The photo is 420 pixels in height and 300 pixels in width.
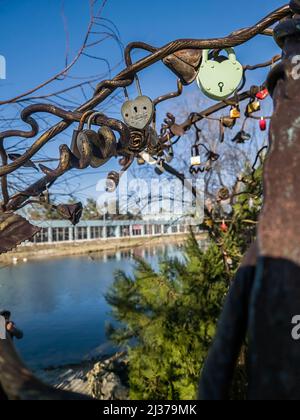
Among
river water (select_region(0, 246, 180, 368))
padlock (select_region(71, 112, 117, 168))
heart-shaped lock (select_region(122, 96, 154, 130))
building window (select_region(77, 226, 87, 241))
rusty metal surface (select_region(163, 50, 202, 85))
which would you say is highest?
rusty metal surface (select_region(163, 50, 202, 85))

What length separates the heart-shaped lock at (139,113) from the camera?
109 cm

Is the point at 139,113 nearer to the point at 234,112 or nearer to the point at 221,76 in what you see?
the point at 221,76

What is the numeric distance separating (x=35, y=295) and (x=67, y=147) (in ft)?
30.5

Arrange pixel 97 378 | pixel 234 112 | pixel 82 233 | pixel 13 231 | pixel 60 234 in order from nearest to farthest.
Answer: pixel 13 231 < pixel 234 112 < pixel 97 378 < pixel 60 234 < pixel 82 233

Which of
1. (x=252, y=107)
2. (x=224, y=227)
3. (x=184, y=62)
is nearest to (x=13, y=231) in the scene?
(x=184, y=62)

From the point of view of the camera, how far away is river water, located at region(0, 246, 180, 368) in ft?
21.3

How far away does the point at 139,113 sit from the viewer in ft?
3.58

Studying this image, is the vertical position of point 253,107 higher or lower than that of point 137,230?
higher

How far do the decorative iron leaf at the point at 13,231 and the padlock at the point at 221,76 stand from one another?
82 cm

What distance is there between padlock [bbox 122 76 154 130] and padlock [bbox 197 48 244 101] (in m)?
0.29

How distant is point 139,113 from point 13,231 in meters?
0.53

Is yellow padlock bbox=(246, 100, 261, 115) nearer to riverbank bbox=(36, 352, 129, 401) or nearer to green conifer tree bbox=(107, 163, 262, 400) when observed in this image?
Answer: green conifer tree bbox=(107, 163, 262, 400)

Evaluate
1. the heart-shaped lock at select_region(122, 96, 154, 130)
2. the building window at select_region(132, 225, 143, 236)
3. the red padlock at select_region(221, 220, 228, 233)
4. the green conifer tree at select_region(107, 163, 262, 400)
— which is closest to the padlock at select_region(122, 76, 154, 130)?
the heart-shaped lock at select_region(122, 96, 154, 130)

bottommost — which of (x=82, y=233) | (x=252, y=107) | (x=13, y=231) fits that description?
(x=82, y=233)
